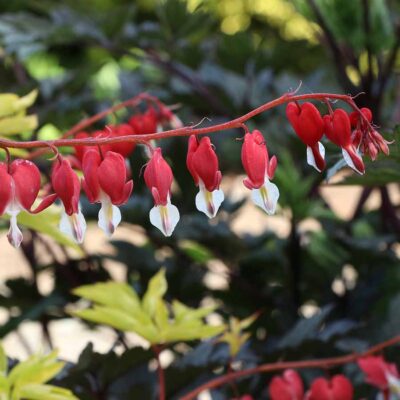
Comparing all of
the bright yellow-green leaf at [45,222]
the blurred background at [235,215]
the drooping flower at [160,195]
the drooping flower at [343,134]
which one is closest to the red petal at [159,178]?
the drooping flower at [160,195]

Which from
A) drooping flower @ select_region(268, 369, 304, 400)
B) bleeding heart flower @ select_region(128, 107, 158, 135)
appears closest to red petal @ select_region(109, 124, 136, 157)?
bleeding heart flower @ select_region(128, 107, 158, 135)

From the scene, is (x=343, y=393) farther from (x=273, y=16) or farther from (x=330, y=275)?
(x=273, y=16)

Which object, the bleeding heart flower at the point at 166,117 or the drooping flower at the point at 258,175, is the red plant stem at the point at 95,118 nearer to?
the bleeding heart flower at the point at 166,117

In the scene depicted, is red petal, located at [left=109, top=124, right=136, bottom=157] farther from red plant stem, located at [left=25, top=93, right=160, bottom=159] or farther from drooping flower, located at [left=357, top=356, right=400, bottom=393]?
drooping flower, located at [left=357, top=356, right=400, bottom=393]

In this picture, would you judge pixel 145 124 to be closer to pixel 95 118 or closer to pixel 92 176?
pixel 95 118

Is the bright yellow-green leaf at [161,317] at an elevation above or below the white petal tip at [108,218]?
below

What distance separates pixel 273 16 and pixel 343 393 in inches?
172

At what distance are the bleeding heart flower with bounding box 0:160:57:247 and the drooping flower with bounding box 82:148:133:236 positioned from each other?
3 centimetres

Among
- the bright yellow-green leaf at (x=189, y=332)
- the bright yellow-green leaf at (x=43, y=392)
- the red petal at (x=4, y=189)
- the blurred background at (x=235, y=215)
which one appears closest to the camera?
the red petal at (x=4, y=189)

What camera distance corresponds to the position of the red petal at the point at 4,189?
495 mm

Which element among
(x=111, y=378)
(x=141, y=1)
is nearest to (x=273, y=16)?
(x=141, y=1)

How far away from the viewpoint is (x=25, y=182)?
0.51 meters

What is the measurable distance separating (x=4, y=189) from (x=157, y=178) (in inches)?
3.6

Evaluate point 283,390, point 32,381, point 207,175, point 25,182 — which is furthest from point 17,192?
point 283,390
